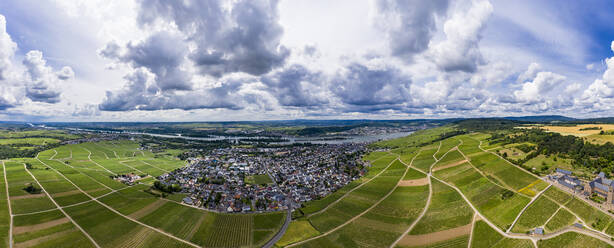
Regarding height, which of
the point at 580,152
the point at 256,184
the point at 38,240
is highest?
the point at 580,152

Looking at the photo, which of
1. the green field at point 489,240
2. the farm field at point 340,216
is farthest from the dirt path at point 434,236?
the green field at point 489,240

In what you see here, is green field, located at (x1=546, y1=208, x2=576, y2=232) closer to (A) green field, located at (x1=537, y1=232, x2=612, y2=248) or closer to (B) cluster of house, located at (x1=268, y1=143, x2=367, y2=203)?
(A) green field, located at (x1=537, y1=232, x2=612, y2=248)

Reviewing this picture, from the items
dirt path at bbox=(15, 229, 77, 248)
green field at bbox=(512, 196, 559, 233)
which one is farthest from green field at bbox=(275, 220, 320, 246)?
dirt path at bbox=(15, 229, 77, 248)

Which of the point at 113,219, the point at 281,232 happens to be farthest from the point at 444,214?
the point at 113,219

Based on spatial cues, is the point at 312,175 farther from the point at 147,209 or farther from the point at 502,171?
the point at 502,171

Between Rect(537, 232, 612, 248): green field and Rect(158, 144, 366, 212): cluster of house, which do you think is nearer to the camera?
Rect(537, 232, 612, 248): green field

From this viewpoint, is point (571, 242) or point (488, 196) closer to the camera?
point (571, 242)

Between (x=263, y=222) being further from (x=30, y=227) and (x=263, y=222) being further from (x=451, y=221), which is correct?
(x=30, y=227)
